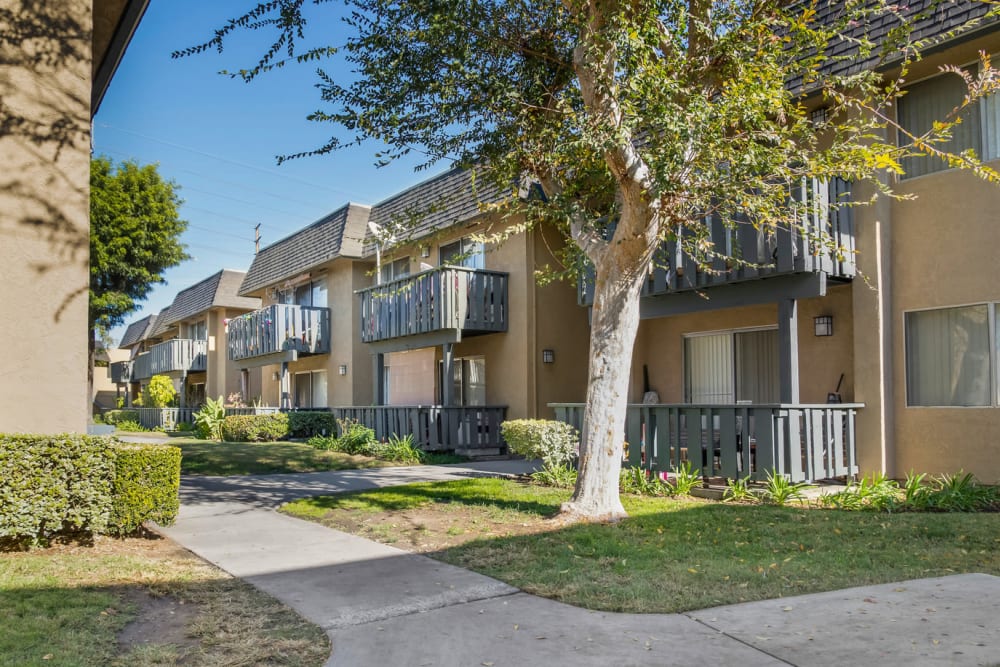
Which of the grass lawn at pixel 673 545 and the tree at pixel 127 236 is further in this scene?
the tree at pixel 127 236

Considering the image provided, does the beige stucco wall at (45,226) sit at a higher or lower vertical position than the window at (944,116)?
lower

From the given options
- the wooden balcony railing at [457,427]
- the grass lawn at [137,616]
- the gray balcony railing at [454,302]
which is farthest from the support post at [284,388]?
the grass lawn at [137,616]

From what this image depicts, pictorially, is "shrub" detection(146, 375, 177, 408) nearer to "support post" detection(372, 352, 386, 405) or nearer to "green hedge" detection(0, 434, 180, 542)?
"support post" detection(372, 352, 386, 405)

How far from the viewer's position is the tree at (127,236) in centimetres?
2217

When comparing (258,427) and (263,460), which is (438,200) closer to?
(263,460)

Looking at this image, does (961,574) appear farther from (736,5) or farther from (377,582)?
(736,5)

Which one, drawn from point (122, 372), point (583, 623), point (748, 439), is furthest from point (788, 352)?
point (122, 372)

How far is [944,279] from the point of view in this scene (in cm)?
1014

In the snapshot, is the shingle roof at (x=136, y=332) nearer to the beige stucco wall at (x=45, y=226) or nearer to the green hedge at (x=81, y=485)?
the beige stucco wall at (x=45, y=226)

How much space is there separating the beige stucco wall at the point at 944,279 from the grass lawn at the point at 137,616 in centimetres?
861

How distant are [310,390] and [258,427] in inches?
150

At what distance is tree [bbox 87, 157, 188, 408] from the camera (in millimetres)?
22172

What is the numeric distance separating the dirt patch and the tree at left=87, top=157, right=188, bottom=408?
18369 mm

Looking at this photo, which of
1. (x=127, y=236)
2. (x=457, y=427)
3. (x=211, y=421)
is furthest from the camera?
(x=211, y=421)
